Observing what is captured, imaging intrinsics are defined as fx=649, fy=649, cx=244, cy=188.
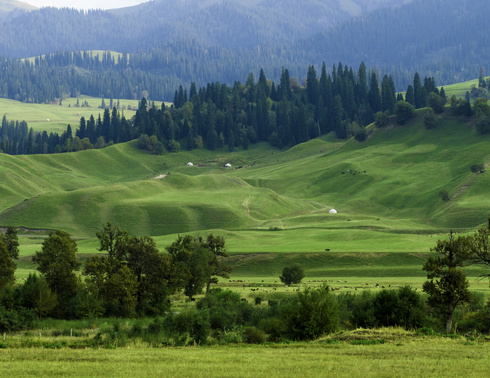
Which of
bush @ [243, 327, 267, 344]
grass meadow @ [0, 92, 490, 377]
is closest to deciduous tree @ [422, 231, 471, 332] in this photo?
grass meadow @ [0, 92, 490, 377]

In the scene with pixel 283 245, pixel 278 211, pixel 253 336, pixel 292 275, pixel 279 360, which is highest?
pixel 278 211

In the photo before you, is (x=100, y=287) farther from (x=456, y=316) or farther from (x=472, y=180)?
(x=472, y=180)

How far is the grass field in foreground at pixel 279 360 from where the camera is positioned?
3253cm

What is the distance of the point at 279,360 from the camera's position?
3550cm

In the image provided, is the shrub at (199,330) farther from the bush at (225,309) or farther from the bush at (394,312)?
the bush at (394,312)

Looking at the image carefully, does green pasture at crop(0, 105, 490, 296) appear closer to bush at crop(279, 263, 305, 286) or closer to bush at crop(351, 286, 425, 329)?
bush at crop(279, 263, 305, 286)

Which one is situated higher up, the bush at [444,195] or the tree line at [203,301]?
the bush at [444,195]

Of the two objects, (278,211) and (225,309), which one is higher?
(278,211)

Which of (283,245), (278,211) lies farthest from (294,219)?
(283,245)

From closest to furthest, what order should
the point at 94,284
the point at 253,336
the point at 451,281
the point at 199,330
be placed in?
the point at 199,330 < the point at 253,336 < the point at 451,281 < the point at 94,284

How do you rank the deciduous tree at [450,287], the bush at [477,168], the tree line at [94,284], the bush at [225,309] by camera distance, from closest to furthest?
the deciduous tree at [450,287] → the bush at [225,309] → the tree line at [94,284] → the bush at [477,168]

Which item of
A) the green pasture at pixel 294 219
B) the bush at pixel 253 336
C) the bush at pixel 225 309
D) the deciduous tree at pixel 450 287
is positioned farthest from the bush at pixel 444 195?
the bush at pixel 253 336

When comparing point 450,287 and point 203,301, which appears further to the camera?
point 203,301

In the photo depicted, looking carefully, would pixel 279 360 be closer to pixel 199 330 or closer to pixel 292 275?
pixel 199 330
